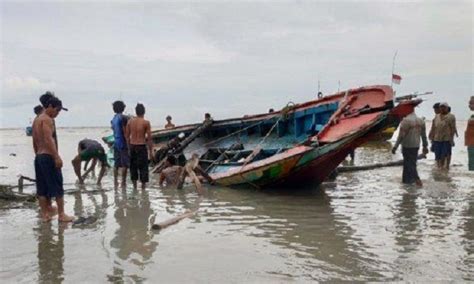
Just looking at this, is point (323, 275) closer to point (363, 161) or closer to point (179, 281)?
point (179, 281)

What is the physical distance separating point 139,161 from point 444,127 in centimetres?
741

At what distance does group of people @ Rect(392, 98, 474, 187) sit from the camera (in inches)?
372

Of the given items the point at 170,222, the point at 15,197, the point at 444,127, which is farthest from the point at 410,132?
the point at 15,197

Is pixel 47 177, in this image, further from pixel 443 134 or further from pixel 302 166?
pixel 443 134

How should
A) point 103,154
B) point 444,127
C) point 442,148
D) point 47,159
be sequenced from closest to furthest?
point 47,159
point 103,154
point 444,127
point 442,148

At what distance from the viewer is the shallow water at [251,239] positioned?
426cm

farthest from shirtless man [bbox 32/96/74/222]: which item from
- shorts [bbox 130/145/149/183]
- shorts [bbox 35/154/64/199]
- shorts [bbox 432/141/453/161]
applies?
shorts [bbox 432/141/453/161]

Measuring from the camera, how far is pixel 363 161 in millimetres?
15672

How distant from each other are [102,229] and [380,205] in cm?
397

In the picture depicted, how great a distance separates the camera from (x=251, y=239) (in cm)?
543

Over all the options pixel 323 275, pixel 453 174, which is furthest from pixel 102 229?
pixel 453 174

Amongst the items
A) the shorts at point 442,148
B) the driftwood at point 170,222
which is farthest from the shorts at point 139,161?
the shorts at point 442,148

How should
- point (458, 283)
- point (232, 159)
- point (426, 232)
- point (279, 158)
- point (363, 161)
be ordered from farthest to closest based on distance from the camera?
point (363, 161)
point (232, 159)
point (279, 158)
point (426, 232)
point (458, 283)

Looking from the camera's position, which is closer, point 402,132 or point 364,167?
point 402,132
